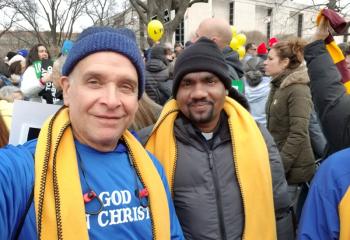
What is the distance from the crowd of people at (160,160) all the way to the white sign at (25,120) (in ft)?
0.17

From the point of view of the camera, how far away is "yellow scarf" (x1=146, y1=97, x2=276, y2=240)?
1.87 m

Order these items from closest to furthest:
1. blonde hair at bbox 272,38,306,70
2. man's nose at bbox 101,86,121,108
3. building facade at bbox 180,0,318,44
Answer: man's nose at bbox 101,86,121,108 < blonde hair at bbox 272,38,306,70 < building facade at bbox 180,0,318,44

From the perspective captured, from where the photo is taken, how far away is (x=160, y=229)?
141 centimetres

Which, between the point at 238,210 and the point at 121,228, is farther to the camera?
the point at 238,210

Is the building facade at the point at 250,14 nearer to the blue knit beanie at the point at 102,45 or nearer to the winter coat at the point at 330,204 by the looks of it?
the blue knit beanie at the point at 102,45

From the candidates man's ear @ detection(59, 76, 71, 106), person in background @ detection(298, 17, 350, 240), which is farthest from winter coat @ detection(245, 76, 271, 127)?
man's ear @ detection(59, 76, 71, 106)

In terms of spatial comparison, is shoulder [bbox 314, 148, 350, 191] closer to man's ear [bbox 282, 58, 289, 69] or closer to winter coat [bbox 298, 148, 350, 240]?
winter coat [bbox 298, 148, 350, 240]

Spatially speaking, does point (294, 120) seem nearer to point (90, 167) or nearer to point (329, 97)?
point (329, 97)

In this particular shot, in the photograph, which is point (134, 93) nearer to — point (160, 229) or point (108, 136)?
point (108, 136)

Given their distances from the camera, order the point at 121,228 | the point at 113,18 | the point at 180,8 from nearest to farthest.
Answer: the point at 121,228 < the point at 180,8 < the point at 113,18

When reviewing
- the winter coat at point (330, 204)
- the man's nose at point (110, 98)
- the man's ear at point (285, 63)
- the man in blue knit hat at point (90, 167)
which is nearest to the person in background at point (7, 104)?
the man in blue knit hat at point (90, 167)

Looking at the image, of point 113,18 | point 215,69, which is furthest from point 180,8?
point 215,69

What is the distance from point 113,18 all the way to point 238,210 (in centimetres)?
2596

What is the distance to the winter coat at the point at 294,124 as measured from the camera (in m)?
3.14
